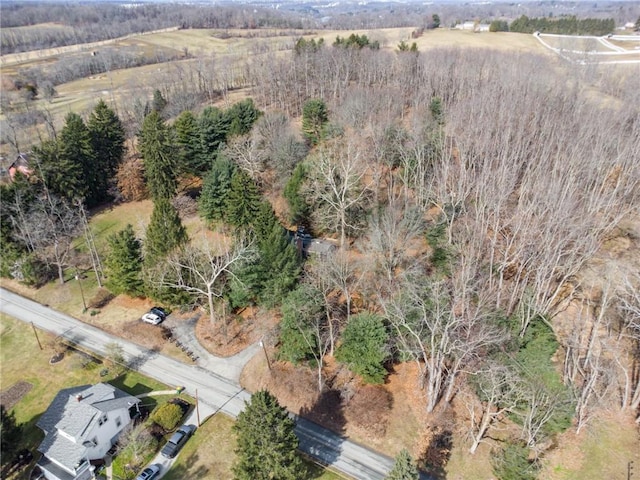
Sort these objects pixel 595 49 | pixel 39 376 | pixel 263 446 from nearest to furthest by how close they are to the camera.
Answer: pixel 263 446
pixel 39 376
pixel 595 49

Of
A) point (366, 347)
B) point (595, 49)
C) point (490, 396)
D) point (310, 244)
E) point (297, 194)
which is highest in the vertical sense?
point (595, 49)

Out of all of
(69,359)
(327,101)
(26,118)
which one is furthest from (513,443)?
(26,118)

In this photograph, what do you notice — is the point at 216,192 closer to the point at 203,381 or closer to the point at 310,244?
the point at 310,244

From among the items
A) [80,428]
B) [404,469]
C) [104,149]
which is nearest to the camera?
[404,469]

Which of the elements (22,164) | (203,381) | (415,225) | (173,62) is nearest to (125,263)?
(203,381)

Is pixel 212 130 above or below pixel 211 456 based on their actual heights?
above
